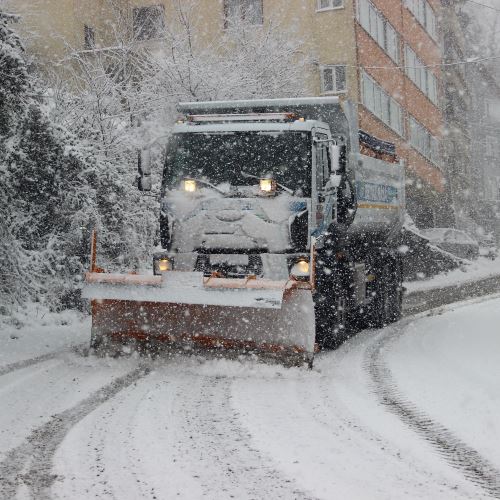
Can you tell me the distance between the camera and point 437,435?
5.25 m

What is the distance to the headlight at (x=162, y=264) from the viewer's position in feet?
28.0

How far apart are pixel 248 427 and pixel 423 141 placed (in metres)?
30.3

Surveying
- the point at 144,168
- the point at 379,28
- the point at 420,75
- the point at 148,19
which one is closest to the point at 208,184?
the point at 144,168

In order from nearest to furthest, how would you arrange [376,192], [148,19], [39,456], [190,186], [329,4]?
[39,456], [190,186], [376,192], [329,4], [148,19]

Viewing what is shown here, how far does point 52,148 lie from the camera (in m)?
10.8

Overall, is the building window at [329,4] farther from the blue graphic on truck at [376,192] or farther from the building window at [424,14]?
the blue graphic on truck at [376,192]

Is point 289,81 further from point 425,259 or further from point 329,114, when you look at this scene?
point 329,114

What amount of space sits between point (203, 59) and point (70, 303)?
1028cm

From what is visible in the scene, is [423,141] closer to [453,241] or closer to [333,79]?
[453,241]


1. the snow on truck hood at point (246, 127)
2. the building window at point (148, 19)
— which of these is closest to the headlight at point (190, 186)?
the snow on truck hood at point (246, 127)

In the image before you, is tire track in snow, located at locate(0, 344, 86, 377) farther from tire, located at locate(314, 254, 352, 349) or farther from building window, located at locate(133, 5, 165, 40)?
building window, located at locate(133, 5, 165, 40)

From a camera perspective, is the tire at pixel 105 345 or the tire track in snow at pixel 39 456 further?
the tire at pixel 105 345

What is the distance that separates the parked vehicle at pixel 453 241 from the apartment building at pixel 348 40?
1831 millimetres

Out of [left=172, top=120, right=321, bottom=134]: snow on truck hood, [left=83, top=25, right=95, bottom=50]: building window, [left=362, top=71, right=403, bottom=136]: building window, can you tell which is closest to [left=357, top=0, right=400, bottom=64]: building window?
[left=362, top=71, right=403, bottom=136]: building window
